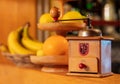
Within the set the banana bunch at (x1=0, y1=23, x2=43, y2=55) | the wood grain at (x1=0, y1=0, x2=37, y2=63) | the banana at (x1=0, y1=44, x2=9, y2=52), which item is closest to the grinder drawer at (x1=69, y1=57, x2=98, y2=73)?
the banana bunch at (x1=0, y1=23, x2=43, y2=55)

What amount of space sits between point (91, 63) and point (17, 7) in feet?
5.57

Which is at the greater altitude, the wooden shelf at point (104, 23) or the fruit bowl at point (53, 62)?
the wooden shelf at point (104, 23)

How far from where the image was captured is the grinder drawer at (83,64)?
29.3 inches

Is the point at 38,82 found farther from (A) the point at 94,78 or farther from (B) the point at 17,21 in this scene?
(B) the point at 17,21

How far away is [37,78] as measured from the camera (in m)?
0.88

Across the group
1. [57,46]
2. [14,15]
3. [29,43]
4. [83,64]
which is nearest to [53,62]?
[57,46]

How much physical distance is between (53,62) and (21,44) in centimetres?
27

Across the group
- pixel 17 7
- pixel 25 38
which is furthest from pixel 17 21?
pixel 25 38

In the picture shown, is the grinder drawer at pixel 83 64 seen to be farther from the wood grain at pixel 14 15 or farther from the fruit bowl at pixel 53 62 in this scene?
the wood grain at pixel 14 15

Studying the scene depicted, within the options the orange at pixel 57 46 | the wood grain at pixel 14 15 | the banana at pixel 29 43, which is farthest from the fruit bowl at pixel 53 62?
the wood grain at pixel 14 15

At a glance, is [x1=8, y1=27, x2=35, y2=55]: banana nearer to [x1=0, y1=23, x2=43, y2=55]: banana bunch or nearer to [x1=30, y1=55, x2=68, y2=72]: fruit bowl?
[x1=0, y1=23, x2=43, y2=55]: banana bunch

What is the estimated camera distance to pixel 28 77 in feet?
3.00

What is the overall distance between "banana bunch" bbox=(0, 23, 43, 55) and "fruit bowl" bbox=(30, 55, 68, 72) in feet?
0.38

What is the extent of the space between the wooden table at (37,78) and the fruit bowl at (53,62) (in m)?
0.03
